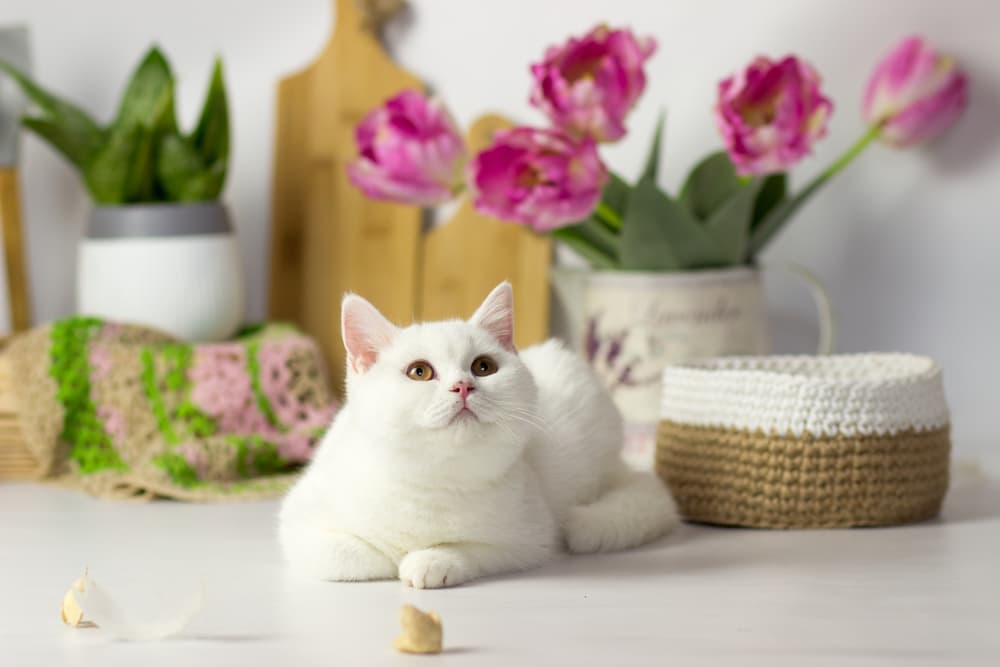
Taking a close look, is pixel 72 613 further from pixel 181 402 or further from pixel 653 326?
pixel 653 326

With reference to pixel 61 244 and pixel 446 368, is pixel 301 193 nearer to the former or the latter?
pixel 61 244

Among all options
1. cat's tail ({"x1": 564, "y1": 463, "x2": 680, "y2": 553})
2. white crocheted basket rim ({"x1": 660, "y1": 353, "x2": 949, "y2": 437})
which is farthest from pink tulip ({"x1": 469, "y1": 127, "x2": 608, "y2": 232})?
cat's tail ({"x1": 564, "y1": 463, "x2": 680, "y2": 553})

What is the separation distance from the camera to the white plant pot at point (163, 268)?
A: 5.30ft

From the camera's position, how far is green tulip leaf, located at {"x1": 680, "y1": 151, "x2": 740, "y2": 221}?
1.49 meters

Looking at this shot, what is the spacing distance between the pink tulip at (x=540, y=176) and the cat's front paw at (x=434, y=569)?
19.3 inches

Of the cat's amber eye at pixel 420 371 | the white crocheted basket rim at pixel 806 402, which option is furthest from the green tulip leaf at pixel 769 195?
the cat's amber eye at pixel 420 371

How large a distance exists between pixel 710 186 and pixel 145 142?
2.43 ft

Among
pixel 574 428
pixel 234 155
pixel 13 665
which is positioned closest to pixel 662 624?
pixel 574 428

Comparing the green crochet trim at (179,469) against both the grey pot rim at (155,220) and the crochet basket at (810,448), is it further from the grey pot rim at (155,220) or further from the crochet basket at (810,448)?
the crochet basket at (810,448)

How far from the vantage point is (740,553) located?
1.07 m

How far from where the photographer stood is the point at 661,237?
4.72 ft

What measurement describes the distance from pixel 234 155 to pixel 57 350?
0.55 metres

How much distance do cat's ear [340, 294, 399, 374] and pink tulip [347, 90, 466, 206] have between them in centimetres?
52

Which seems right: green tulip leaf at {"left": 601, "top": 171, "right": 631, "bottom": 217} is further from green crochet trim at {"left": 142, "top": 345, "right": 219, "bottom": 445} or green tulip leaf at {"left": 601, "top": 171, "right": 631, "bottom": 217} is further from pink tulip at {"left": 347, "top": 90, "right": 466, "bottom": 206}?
green crochet trim at {"left": 142, "top": 345, "right": 219, "bottom": 445}
